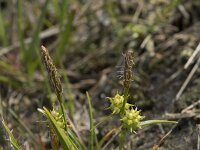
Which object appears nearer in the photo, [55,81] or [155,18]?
[55,81]

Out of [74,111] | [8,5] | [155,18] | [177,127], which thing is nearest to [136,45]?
[155,18]

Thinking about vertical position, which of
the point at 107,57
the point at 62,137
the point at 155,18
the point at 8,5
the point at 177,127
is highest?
the point at 8,5

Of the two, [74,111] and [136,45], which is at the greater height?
[136,45]

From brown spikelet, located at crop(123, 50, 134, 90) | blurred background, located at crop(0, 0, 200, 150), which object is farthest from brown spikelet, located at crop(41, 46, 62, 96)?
blurred background, located at crop(0, 0, 200, 150)

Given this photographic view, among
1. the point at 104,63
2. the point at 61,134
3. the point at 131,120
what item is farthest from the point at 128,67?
the point at 104,63

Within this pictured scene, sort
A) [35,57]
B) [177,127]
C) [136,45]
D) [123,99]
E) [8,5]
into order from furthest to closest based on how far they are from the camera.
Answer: [8,5] → [35,57] → [136,45] → [177,127] → [123,99]

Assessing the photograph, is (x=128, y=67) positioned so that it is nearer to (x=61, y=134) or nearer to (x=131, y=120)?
(x=131, y=120)

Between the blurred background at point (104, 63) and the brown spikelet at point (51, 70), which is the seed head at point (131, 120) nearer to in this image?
the brown spikelet at point (51, 70)

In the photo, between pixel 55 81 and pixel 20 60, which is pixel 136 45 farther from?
pixel 55 81

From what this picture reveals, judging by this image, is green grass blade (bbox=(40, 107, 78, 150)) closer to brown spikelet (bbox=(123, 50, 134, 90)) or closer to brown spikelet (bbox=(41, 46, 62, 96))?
brown spikelet (bbox=(41, 46, 62, 96))
